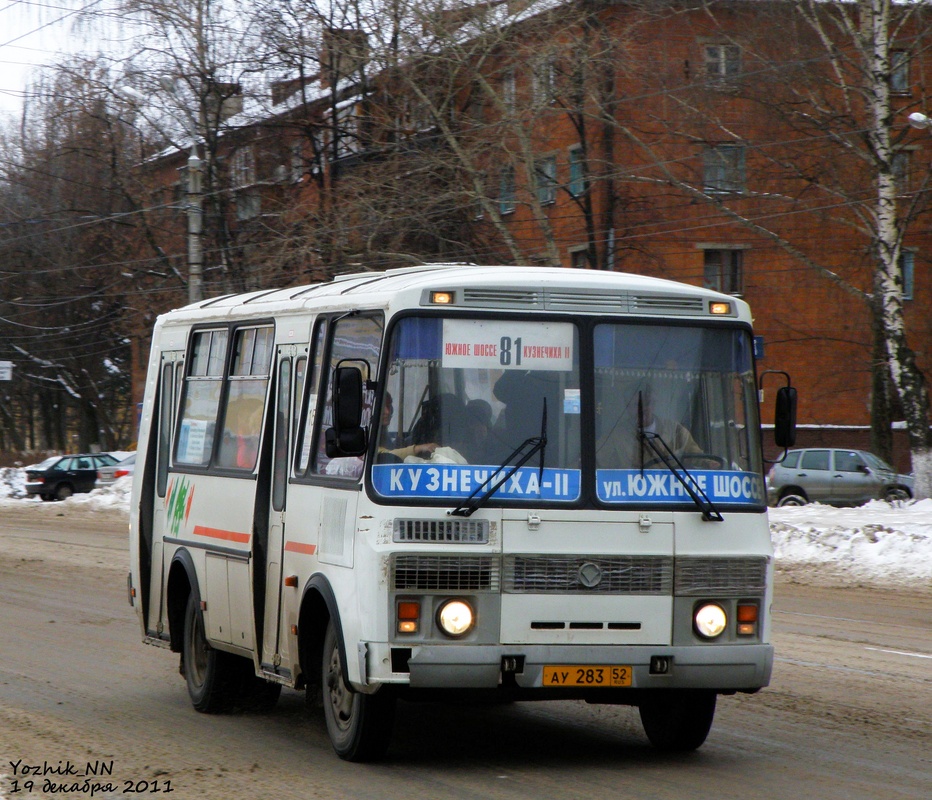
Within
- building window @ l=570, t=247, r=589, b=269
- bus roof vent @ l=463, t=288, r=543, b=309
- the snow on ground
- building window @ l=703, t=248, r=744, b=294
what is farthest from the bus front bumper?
building window @ l=703, t=248, r=744, b=294

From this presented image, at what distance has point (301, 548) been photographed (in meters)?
7.90

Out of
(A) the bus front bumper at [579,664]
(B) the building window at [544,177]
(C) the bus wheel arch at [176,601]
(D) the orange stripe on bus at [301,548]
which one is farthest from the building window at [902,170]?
(A) the bus front bumper at [579,664]

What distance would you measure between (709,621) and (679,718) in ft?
2.71

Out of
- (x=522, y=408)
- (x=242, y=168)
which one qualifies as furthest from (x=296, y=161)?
(x=522, y=408)

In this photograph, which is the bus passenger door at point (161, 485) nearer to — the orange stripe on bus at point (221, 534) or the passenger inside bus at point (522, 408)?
the orange stripe on bus at point (221, 534)

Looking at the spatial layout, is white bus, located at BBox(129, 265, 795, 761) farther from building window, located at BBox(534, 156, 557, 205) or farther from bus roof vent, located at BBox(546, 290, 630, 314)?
building window, located at BBox(534, 156, 557, 205)

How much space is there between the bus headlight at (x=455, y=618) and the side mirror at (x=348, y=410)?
85 centimetres

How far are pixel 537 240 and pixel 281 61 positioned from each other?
7.63 m

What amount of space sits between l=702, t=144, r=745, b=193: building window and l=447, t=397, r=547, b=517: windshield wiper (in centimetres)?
2323

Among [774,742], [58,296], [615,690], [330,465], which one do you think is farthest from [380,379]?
[58,296]

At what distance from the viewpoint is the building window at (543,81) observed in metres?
29.3

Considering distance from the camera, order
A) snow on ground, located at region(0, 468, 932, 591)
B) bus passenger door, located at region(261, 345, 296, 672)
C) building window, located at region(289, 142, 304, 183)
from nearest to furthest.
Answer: bus passenger door, located at region(261, 345, 296, 672) → snow on ground, located at region(0, 468, 932, 591) → building window, located at region(289, 142, 304, 183)

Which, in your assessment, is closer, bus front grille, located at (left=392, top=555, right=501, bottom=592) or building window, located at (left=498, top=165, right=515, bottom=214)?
bus front grille, located at (left=392, top=555, right=501, bottom=592)

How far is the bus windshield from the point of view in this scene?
281 inches
